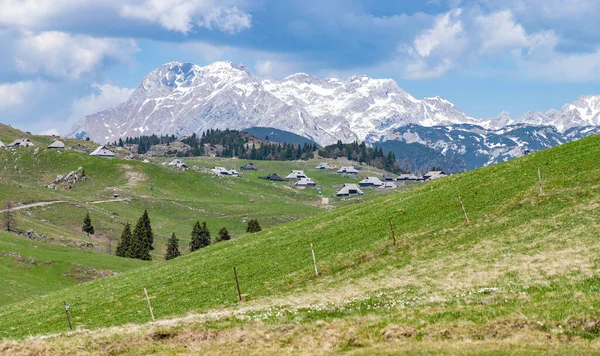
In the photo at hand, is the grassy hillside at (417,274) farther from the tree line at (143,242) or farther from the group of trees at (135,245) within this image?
the tree line at (143,242)

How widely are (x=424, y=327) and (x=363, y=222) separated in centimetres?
3753

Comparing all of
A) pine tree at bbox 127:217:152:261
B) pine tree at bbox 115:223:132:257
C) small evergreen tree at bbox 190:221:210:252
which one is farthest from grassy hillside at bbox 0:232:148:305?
small evergreen tree at bbox 190:221:210:252

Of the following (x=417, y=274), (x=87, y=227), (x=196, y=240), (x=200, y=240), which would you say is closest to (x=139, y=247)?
(x=196, y=240)

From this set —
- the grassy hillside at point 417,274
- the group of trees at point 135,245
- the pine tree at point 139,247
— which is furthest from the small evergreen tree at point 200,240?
the grassy hillside at point 417,274

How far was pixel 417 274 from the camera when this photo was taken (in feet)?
145

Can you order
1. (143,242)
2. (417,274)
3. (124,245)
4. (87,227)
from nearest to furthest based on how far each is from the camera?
(417,274) → (124,245) → (143,242) → (87,227)

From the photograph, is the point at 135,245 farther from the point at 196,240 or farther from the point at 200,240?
the point at 200,240

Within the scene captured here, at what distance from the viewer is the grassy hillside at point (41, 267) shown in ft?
289

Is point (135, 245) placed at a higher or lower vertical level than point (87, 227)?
lower

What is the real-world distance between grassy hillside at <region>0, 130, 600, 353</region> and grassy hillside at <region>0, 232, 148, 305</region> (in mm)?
19482

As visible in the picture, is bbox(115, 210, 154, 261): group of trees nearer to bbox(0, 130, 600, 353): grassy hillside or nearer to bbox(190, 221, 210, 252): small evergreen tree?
bbox(190, 221, 210, 252): small evergreen tree

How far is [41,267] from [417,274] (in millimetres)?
78652

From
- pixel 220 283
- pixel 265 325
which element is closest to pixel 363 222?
pixel 220 283

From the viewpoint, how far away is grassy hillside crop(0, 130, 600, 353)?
99.9ft
